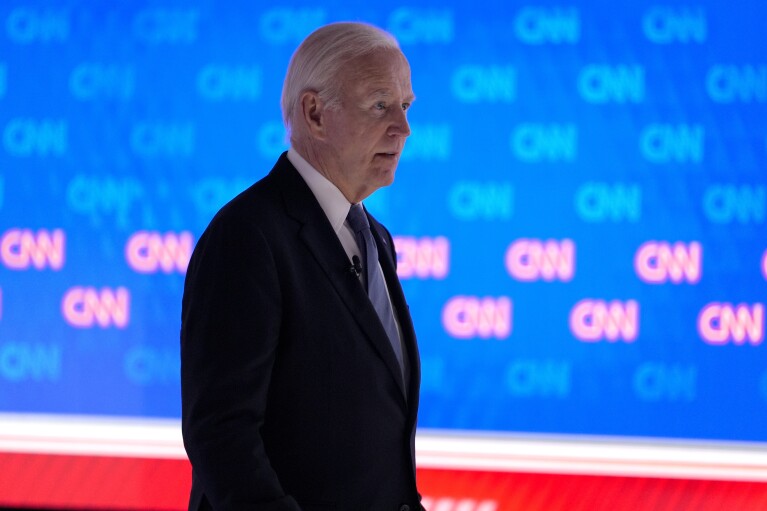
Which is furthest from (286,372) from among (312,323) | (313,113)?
(313,113)

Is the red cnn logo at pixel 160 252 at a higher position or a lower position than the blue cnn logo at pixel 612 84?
lower

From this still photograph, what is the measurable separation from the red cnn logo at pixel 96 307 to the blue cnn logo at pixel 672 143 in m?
1.59

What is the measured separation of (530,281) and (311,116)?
135cm

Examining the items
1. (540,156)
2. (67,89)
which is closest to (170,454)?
(67,89)

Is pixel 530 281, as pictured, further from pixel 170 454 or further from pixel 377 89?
pixel 377 89

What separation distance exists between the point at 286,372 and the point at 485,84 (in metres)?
1.56

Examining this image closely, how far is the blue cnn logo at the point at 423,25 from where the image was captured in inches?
94.3

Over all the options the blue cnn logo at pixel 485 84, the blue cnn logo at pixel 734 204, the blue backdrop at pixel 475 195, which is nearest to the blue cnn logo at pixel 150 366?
the blue backdrop at pixel 475 195

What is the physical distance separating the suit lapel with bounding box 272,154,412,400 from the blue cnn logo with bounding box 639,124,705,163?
1501 millimetres

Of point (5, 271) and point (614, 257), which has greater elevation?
point (614, 257)

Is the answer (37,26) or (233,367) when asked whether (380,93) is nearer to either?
(233,367)

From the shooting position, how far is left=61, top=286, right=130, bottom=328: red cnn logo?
2434 millimetres

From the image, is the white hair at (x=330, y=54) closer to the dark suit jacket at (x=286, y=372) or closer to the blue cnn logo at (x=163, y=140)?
the dark suit jacket at (x=286, y=372)

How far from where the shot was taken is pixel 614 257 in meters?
2.34
